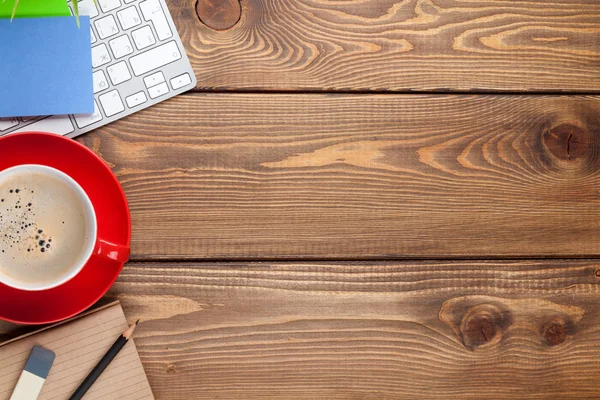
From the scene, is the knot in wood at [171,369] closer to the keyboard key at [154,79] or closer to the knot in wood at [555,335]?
the keyboard key at [154,79]

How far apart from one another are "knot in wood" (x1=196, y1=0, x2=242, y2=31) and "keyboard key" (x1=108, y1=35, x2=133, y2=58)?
87mm

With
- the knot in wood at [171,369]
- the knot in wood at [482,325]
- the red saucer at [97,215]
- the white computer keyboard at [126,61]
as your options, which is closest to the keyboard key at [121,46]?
the white computer keyboard at [126,61]

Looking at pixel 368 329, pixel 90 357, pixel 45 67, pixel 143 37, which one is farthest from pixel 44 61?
pixel 368 329

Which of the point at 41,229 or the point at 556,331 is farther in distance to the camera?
the point at 556,331

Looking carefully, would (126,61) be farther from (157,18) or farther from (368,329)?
(368,329)

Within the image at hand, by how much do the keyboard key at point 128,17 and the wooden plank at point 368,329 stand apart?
0.27m

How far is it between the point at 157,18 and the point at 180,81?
74 millimetres

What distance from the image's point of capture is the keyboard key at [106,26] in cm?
70

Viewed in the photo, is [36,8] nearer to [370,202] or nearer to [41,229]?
[41,229]

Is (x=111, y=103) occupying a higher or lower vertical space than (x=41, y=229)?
higher

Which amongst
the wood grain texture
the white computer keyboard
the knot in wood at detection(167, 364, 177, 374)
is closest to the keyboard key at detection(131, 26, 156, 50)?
the white computer keyboard

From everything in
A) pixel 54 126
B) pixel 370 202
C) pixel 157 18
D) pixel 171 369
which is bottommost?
pixel 171 369

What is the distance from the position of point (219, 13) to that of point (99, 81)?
0.16 metres

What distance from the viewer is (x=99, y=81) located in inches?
27.3
